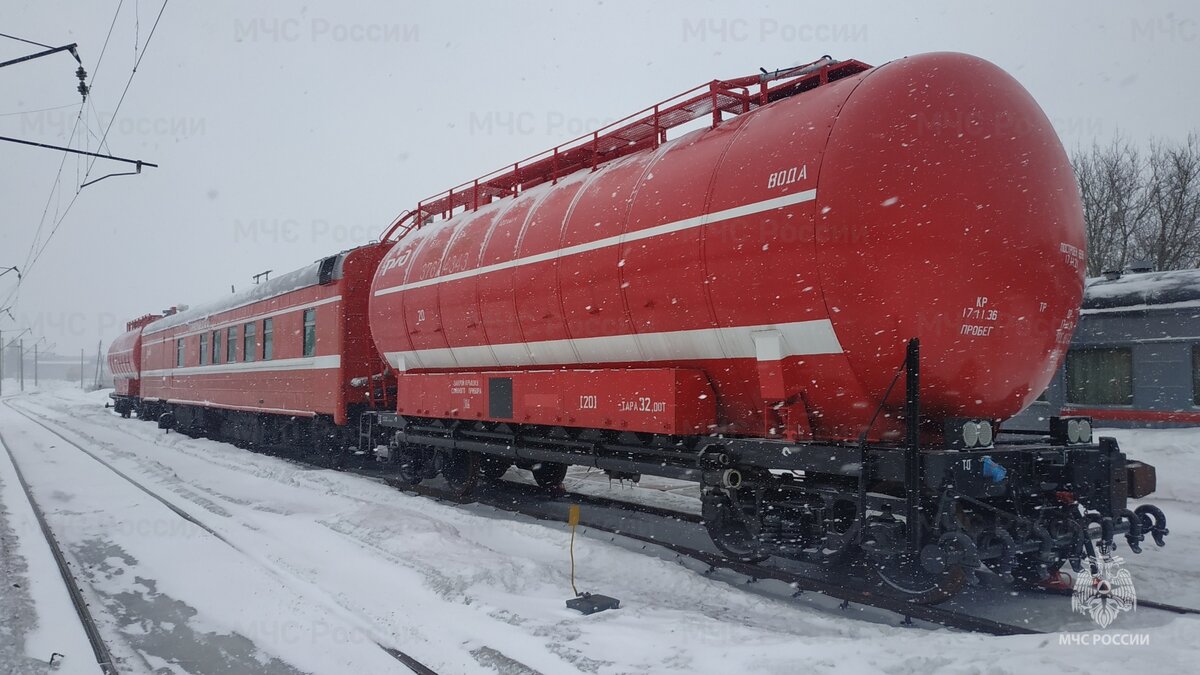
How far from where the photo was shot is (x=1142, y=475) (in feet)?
18.3

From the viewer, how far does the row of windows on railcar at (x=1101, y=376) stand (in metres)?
13.7

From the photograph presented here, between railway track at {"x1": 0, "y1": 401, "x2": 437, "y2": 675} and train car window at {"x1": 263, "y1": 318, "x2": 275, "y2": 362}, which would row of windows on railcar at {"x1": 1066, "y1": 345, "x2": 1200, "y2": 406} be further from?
train car window at {"x1": 263, "y1": 318, "x2": 275, "y2": 362}

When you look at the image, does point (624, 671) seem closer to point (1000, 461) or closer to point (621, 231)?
point (1000, 461)

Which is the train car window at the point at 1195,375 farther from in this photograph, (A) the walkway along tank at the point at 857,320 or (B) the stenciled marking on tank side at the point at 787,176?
(B) the stenciled marking on tank side at the point at 787,176

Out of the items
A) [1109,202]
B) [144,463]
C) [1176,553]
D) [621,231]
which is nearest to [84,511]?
[144,463]

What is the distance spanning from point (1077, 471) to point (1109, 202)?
28.4 m

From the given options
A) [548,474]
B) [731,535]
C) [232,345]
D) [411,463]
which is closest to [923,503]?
[731,535]

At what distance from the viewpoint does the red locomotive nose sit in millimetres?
4801

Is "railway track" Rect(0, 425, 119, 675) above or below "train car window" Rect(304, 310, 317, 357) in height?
below

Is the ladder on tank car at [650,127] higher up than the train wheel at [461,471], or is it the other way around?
the ladder on tank car at [650,127]

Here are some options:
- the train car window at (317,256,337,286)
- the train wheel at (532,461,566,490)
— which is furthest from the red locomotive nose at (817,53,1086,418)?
the train car window at (317,256,337,286)

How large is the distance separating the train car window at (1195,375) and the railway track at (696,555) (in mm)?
9589

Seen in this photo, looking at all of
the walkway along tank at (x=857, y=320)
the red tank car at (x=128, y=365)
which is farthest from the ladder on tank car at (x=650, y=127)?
the red tank car at (x=128, y=365)

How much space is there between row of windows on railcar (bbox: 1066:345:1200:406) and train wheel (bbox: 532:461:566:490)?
1078cm
